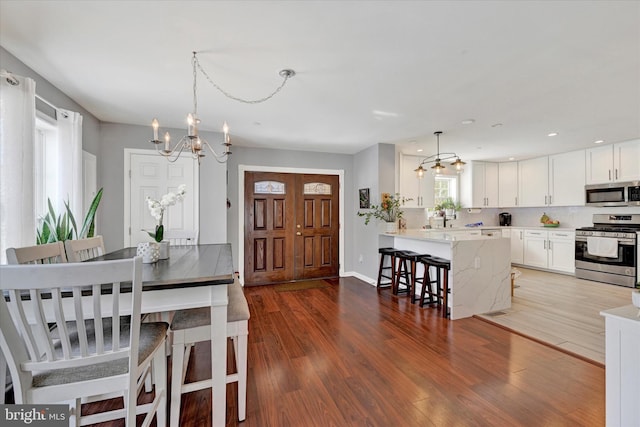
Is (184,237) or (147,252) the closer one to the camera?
(147,252)

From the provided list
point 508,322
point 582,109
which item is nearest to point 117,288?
point 508,322

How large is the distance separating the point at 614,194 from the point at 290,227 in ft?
18.7

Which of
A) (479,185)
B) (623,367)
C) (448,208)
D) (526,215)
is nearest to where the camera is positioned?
(623,367)

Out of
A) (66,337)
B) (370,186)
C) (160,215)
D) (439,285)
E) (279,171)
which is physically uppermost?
(279,171)

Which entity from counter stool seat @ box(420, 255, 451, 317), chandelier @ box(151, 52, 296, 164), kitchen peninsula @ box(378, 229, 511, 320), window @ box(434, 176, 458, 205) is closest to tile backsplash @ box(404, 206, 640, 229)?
window @ box(434, 176, 458, 205)

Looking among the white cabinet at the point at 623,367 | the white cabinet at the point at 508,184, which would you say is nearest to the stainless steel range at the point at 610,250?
the white cabinet at the point at 508,184

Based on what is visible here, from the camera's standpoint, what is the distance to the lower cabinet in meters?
5.42

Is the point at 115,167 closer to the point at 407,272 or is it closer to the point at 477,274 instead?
the point at 407,272

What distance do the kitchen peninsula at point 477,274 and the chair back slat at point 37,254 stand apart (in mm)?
3569

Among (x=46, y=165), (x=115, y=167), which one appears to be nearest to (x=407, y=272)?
(x=115, y=167)

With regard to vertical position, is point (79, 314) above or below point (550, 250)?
above

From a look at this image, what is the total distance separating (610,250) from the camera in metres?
4.74

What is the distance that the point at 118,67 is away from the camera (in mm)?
2332

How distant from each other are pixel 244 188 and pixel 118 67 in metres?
2.79
